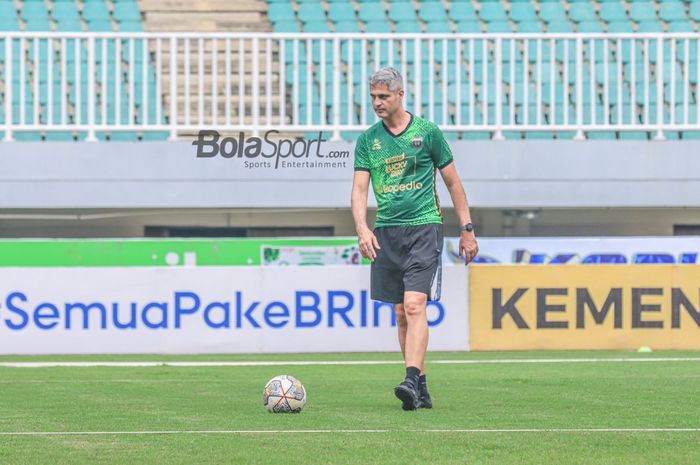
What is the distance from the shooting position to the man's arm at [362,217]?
6.86 m

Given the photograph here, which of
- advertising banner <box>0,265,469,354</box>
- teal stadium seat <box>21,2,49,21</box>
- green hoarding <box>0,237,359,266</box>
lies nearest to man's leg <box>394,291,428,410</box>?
advertising banner <box>0,265,469,354</box>

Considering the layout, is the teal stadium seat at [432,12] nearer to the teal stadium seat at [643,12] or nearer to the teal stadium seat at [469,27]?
the teal stadium seat at [469,27]

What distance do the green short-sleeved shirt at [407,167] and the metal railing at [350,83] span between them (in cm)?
1069

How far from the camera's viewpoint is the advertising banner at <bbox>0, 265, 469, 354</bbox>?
47.4ft

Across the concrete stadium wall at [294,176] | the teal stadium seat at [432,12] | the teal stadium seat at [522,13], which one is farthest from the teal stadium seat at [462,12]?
the concrete stadium wall at [294,176]

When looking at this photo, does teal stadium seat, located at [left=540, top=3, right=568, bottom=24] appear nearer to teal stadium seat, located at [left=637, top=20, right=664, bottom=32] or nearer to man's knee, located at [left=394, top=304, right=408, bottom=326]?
teal stadium seat, located at [left=637, top=20, right=664, bottom=32]

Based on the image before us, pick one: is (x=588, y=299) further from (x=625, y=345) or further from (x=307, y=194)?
(x=307, y=194)

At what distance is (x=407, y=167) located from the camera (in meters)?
7.01

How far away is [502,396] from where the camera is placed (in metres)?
7.75

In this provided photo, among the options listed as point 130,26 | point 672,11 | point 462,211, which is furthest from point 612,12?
point 462,211

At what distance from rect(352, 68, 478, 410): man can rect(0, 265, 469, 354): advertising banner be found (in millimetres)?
7406

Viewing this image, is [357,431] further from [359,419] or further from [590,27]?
[590,27]

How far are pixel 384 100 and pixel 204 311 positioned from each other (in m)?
7.95

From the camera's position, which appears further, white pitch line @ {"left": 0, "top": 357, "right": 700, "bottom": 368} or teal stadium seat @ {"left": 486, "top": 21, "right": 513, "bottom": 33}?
teal stadium seat @ {"left": 486, "top": 21, "right": 513, "bottom": 33}
